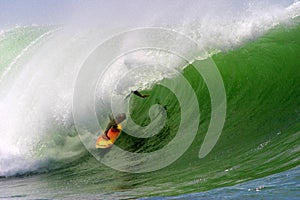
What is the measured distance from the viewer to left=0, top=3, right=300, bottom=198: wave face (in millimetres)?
7887

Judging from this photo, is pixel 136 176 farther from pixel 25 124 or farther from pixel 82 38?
pixel 82 38

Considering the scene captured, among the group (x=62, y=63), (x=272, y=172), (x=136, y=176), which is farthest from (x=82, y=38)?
(x=272, y=172)

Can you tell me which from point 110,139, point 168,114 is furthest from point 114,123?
point 168,114

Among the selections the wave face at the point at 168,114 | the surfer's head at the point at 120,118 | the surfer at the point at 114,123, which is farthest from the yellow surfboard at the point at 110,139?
the surfer's head at the point at 120,118

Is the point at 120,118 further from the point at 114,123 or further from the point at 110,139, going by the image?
the point at 110,139

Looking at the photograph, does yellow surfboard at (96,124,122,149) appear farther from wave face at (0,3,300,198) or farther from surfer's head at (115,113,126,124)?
surfer's head at (115,113,126,124)

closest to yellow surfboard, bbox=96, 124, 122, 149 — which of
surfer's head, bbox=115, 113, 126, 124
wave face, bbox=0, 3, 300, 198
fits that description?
wave face, bbox=0, 3, 300, 198

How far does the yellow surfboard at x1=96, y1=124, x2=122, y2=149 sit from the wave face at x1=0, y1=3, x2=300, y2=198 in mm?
206

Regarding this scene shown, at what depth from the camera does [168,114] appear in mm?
11695

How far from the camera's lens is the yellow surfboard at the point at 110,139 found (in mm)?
10684

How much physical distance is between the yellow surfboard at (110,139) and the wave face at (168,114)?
206 mm

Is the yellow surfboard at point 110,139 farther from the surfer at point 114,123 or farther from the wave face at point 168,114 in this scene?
the wave face at point 168,114

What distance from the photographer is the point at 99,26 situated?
2070cm

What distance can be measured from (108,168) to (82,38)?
9.39 metres
